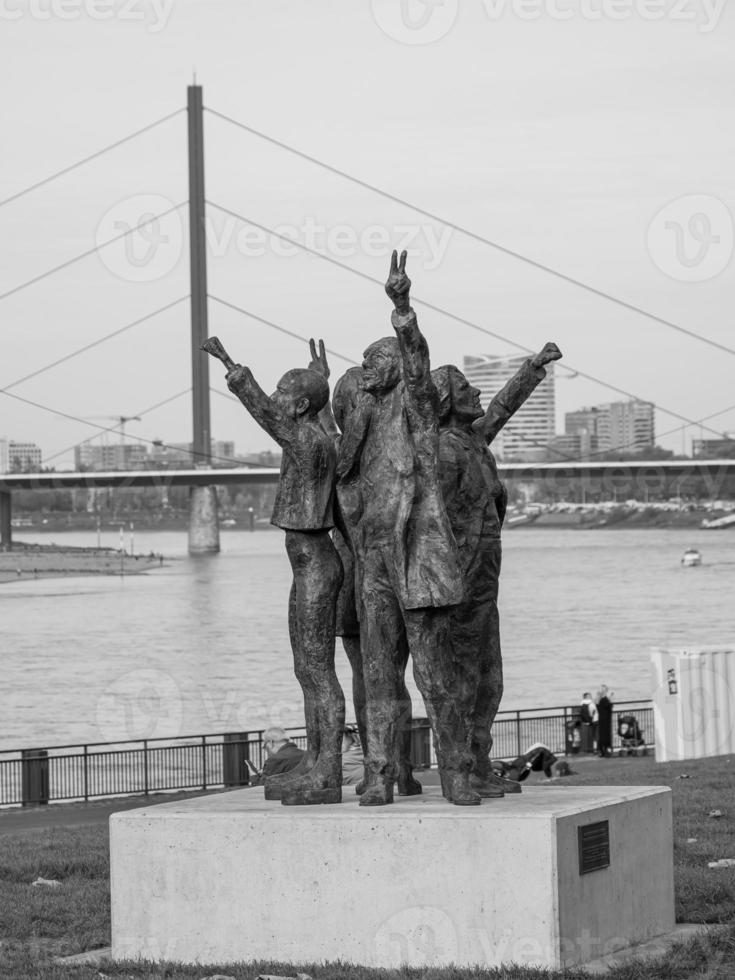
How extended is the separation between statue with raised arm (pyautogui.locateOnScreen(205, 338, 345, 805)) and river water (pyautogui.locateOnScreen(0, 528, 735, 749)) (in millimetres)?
19838

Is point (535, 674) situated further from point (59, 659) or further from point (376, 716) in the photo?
point (376, 716)

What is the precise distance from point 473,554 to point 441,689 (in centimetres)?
76

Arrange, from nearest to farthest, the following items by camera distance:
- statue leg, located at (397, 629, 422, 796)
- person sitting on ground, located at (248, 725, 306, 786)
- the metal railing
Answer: statue leg, located at (397, 629, 422, 796), person sitting on ground, located at (248, 725, 306, 786), the metal railing

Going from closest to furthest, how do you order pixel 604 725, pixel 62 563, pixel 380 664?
pixel 380 664, pixel 604 725, pixel 62 563

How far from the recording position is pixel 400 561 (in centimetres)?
817

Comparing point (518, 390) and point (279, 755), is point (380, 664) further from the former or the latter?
point (279, 755)

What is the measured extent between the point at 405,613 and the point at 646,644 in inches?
1543

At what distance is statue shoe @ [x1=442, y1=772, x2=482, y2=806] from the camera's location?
26.5 ft

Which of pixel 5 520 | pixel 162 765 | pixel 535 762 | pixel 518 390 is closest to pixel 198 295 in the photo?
pixel 5 520

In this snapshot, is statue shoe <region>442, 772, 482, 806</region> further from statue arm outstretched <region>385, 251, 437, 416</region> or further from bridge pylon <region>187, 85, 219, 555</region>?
bridge pylon <region>187, 85, 219, 555</region>

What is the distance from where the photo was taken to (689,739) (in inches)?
739

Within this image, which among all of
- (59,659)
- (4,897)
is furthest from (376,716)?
(59,659)

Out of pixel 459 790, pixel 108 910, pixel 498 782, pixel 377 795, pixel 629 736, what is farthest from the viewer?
pixel 629 736

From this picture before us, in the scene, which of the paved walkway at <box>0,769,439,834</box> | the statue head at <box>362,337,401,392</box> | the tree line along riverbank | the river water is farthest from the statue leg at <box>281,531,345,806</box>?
the tree line along riverbank
